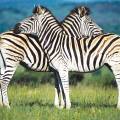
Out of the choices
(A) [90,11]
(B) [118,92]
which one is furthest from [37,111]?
(A) [90,11]

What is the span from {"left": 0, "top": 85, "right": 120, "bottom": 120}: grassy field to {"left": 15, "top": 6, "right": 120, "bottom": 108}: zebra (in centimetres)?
17

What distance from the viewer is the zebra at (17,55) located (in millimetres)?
5004

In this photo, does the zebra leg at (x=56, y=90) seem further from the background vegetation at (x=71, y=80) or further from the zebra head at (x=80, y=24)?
the zebra head at (x=80, y=24)

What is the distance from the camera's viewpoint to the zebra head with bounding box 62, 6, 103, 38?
5.14 metres

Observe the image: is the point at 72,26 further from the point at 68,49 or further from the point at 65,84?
the point at 65,84

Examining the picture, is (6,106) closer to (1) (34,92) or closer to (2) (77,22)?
(1) (34,92)

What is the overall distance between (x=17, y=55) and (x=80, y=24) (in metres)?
0.85

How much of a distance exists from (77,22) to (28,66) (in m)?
0.79

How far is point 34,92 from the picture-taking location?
5.22 m

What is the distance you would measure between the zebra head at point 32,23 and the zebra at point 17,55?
0.65ft

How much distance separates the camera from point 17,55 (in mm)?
5055

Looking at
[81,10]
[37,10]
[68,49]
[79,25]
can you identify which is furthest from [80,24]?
[37,10]

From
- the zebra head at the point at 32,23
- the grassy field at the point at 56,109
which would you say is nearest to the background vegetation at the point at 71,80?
the grassy field at the point at 56,109

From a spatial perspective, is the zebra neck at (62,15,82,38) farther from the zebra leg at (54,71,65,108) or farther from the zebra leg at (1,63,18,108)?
the zebra leg at (1,63,18,108)
